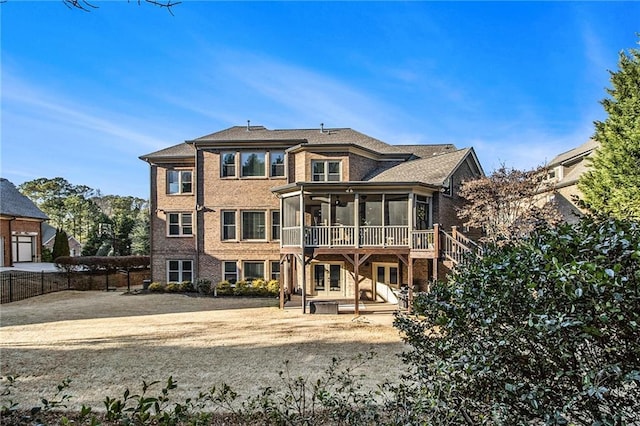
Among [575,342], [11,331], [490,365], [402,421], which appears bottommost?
[11,331]

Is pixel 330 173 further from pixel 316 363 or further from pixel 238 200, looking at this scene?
pixel 316 363

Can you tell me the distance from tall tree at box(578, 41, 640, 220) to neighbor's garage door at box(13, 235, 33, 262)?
37874 millimetres

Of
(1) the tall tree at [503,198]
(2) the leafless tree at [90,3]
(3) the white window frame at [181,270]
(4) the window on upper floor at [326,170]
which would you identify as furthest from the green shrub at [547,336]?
(3) the white window frame at [181,270]

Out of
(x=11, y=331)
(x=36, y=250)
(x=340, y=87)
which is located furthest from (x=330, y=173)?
(x=36, y=250)

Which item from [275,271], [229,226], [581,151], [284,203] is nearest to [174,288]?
[229,226]

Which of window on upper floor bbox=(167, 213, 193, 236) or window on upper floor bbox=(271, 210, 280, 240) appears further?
window on upper floor bbox=(167, 213, 193, 236)

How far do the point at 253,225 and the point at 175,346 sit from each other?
11.2 m

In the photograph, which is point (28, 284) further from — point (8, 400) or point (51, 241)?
point (51, 241)

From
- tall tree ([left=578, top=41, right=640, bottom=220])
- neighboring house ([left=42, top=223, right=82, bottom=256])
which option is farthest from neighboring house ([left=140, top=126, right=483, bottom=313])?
neighboring house ([left=42, top=223, right=82, bottom=256])

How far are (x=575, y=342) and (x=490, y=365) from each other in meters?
0.57

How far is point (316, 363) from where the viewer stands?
855 cm

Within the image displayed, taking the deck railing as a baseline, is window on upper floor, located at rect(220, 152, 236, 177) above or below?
above

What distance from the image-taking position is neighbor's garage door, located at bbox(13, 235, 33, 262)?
28.1 m

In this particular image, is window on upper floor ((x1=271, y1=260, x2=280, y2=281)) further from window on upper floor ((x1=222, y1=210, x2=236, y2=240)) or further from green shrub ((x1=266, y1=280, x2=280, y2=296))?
window on upper floor ((x1=222, y1=210, x2=236, y2=240))
